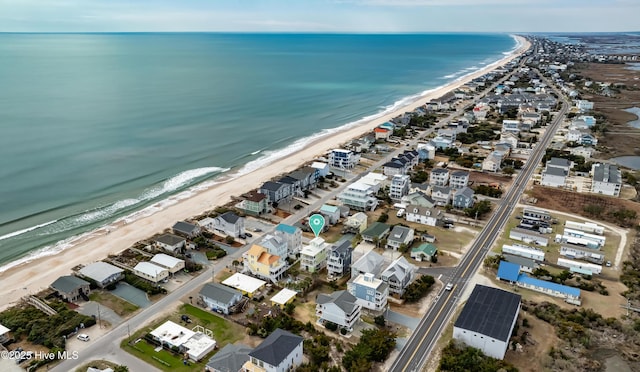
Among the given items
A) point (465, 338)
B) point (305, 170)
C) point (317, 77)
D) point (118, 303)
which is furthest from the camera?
point (317, 77)

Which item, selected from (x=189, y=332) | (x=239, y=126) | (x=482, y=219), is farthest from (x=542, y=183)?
(x=239, y=126)

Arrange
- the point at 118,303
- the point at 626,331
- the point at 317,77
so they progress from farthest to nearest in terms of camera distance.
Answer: the point at 317,77 < the point at 118,303 < the point at 626,331

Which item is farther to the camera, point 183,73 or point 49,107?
point 183,73

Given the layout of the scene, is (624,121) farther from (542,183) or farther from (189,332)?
(189,332)

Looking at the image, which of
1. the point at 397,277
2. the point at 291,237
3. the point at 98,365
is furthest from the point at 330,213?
the point at 98,365

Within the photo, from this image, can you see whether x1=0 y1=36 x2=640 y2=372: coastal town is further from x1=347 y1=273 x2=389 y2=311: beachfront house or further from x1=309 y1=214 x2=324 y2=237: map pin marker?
x1=309 y1=214 x2=324 y2=237: map pin marker
